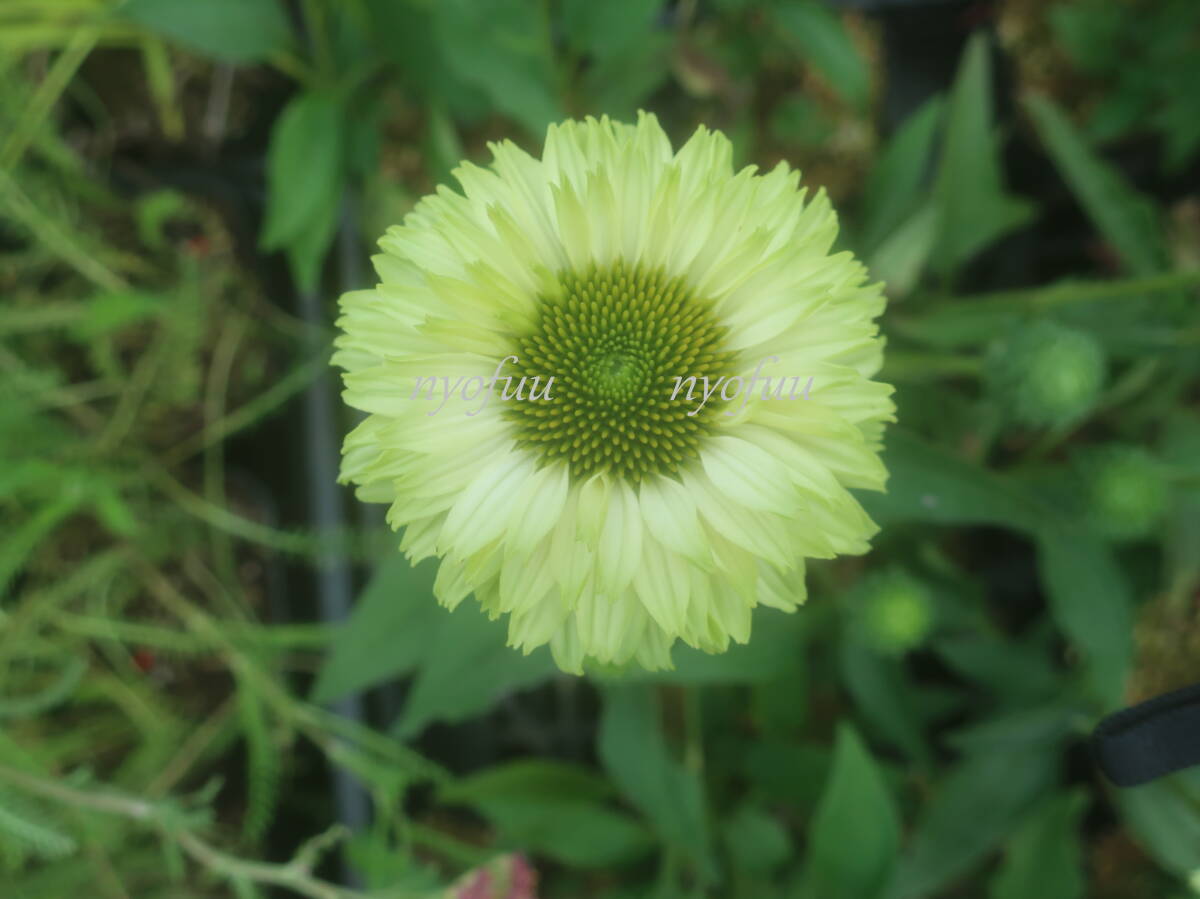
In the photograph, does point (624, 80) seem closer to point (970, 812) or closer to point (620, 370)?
point (620, 370)

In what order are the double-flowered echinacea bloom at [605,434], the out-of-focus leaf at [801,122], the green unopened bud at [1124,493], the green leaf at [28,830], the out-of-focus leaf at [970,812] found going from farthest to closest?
the out-of-focus leaf at [801,122], the out-of-focus leaf at [970,812], the green unopened bud at [1124,493], the green leaf at [28,830], the double-flowered echinacea bloom at [605,434]

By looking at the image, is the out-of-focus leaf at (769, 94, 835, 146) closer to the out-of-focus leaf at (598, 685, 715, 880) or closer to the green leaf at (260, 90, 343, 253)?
the green leaf at (260, 90, 343, 253)

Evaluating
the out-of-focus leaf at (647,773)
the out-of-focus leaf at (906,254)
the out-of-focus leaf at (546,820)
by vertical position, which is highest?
the out-of-focus leaf at (906,254)

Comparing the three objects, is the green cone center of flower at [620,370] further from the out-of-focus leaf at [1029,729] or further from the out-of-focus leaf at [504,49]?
the out-of-focus leaf at [1029,729]

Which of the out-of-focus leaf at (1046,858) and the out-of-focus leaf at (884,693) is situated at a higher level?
the out-of-focus leaf at (884,693)

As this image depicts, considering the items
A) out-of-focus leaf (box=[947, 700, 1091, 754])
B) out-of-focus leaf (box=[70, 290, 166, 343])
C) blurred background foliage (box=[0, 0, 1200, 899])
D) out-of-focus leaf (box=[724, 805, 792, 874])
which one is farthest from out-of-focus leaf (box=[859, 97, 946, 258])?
out-of-focus leaf (box=[70, 290, 166, 343])

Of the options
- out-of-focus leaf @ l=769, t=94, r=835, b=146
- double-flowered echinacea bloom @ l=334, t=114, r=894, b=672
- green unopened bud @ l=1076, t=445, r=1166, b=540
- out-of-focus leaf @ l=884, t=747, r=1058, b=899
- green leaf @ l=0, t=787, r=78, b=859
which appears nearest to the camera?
double-flowered echinacea bloom @ l=334, t=114, r=894, b=672

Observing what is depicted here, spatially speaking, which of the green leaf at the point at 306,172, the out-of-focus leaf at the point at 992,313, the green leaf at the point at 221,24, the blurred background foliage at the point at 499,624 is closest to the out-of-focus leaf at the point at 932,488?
the blurred background foliage at the point at 499,624
